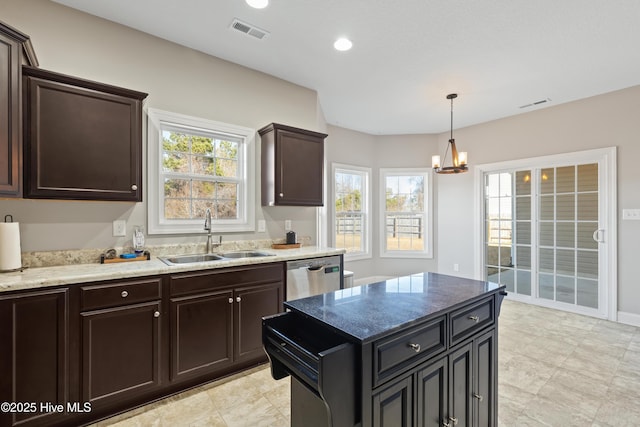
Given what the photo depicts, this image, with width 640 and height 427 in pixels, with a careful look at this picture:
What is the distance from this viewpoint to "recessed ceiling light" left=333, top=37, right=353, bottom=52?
271 cm

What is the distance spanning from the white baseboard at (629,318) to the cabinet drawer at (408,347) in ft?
12.8

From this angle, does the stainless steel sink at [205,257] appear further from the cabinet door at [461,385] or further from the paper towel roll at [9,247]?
the cabinet door at [461,385]

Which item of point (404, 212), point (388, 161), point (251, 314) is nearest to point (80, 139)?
point (251, 314)

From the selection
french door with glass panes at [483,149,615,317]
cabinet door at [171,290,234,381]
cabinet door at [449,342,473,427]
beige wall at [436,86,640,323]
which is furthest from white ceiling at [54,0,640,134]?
cabinet door at [449,342,473,427]

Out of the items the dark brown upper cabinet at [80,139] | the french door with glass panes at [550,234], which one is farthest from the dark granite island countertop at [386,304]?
the french door with glass panes at [550,234]

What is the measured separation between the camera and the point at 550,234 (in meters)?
4.32

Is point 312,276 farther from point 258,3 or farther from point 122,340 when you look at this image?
point 258,3

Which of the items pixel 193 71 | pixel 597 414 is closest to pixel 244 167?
pixel 193 71

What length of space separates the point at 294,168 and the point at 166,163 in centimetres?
126

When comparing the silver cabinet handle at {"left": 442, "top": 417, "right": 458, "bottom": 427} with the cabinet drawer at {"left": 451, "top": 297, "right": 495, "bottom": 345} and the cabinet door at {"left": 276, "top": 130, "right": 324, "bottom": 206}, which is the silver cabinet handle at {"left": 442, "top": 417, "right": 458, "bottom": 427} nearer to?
the cabinet drawer at {"left": 451, "top": 297, "right": 495, "bottom": 345}

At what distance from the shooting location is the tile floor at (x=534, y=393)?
1.96 meters

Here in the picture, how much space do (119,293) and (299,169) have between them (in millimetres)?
2020

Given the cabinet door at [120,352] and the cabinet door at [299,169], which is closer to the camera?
the cabinet door at [120,352]

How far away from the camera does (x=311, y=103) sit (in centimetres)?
382
